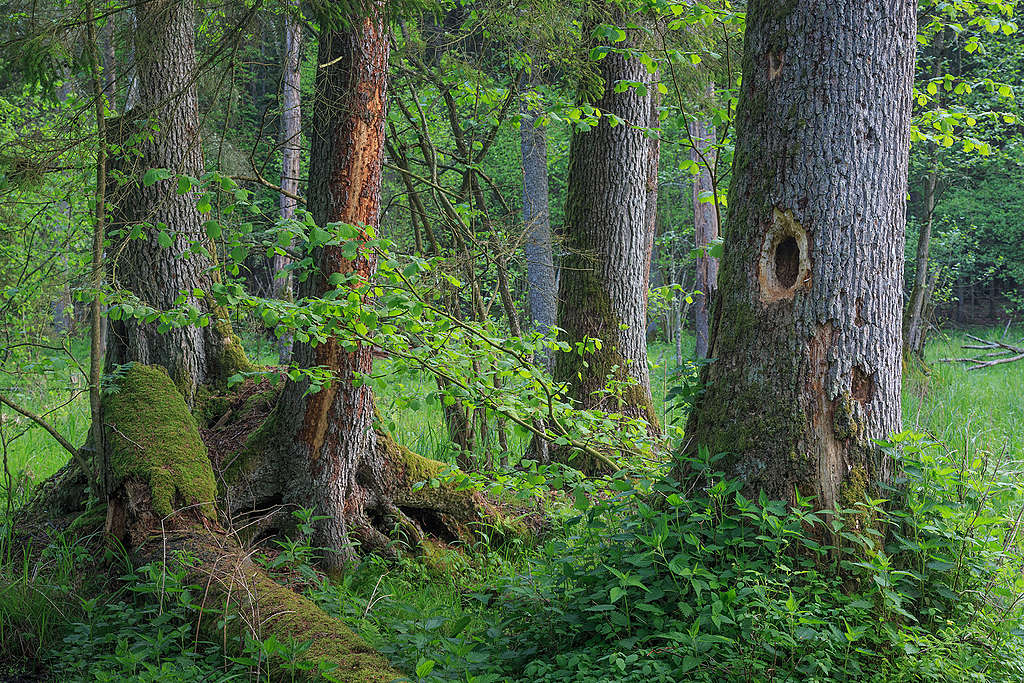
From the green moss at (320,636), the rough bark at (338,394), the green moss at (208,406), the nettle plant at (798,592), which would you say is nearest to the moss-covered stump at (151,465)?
the rough bark at (338,394)

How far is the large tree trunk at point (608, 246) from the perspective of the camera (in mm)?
6953

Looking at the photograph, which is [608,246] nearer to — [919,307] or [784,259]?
[784,259]

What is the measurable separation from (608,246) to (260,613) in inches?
183

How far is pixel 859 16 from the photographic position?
329cm

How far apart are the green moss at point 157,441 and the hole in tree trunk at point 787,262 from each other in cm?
360

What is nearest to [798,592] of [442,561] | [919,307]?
[442,561]

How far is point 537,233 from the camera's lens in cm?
687

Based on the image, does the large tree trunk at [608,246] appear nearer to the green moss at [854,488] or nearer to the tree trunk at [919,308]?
the green moss at [854,488]

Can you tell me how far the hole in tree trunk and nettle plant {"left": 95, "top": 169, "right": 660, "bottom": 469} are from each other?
134 cm

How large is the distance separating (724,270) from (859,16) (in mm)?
1268

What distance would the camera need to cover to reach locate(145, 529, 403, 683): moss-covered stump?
123 inches

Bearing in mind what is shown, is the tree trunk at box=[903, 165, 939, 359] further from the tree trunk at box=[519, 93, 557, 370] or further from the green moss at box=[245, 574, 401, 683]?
the green moss at box=[245, 574, 401, 683]

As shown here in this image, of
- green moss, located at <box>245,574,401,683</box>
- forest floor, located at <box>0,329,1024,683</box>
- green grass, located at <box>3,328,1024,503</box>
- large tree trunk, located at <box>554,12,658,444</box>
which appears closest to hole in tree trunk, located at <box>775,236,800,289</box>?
forest floor, located at <box>0,329,1024,683</box>

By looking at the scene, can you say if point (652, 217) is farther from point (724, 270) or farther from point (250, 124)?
point (250, 124)
